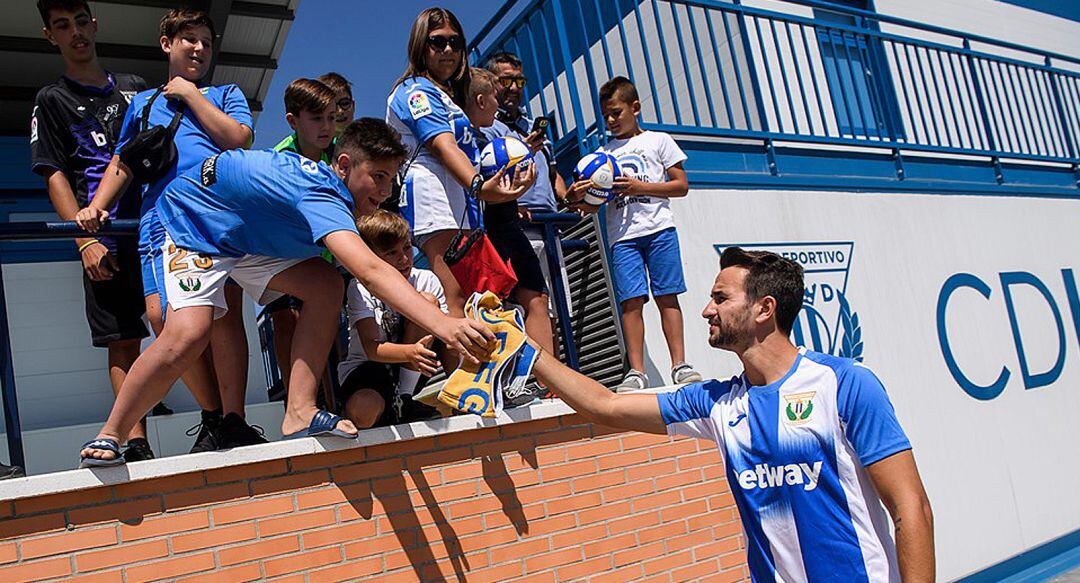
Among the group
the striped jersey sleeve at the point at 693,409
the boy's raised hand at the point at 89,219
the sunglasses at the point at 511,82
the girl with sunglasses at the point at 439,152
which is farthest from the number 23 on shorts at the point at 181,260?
the sunglasses at the point at 511,82

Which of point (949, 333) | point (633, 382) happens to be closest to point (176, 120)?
point (633, 382)

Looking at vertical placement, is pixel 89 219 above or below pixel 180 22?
below

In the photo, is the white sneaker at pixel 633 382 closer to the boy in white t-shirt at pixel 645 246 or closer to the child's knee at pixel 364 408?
the boy in white t-shirt at pixel 645 246

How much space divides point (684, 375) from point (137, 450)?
2999mm

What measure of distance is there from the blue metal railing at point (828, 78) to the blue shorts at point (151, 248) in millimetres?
4039

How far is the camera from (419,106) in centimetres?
446

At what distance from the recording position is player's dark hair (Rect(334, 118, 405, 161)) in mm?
3730

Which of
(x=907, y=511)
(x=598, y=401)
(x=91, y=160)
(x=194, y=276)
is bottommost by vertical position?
(x=907, y=511)

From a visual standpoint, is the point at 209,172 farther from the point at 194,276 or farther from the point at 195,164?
the point at 194,276

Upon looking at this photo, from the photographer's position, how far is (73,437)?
273 inches

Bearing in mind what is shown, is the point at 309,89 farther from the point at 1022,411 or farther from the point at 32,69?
the point at 1022,411

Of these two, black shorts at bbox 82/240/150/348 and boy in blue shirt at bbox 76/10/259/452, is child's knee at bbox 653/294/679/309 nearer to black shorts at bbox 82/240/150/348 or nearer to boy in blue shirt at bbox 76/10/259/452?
boy in blue shirt at bbox 76/10/259/452

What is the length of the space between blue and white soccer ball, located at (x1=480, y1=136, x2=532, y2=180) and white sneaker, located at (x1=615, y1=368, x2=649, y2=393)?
1.44 metres

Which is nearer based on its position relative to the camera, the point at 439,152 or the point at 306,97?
the point at 306,97
